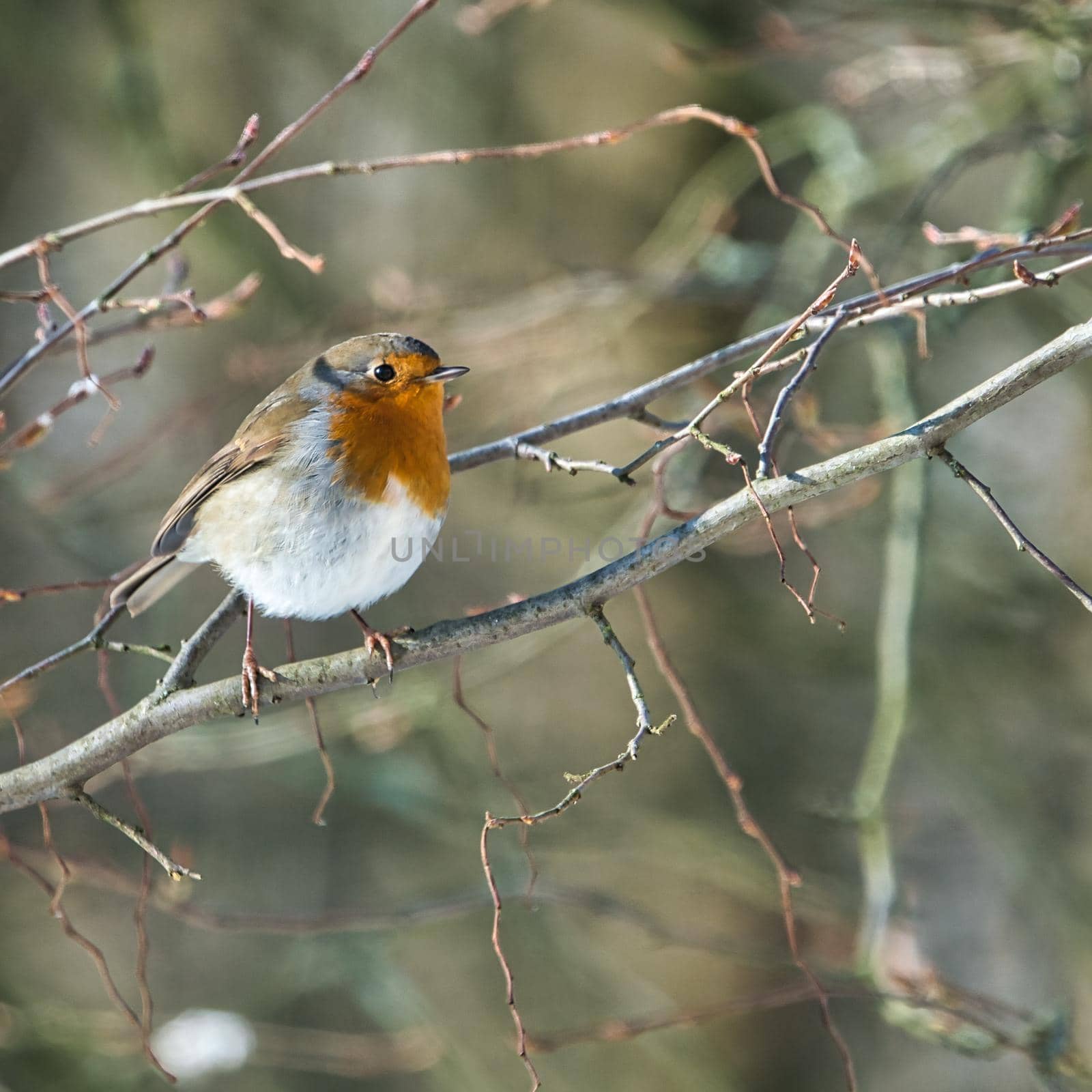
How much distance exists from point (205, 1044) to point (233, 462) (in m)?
2.23

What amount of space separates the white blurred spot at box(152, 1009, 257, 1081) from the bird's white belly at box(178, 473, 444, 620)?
6.45 feet

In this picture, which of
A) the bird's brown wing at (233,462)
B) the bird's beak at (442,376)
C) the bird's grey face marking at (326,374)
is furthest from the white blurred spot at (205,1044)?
the bird's beak at (442,376)

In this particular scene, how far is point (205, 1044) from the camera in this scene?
389cm

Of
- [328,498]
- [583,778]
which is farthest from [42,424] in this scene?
[583,778]

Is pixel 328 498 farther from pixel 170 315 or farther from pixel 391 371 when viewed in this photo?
pixel 170 315

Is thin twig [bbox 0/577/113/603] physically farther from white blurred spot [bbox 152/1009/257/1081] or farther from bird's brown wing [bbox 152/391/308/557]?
white blurred spot [bbox 152/1009/257/1081]

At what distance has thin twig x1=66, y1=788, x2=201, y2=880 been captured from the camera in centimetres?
173

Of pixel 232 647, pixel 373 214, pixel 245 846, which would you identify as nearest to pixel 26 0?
pixel 373 214

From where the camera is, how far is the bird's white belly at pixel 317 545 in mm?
2619

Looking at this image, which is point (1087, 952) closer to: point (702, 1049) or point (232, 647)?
point (702, 1049)

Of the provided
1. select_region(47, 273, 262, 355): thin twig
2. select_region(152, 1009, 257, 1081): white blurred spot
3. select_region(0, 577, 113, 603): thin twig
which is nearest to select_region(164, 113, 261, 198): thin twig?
select_region(47, 273, 262, 355): thin twig

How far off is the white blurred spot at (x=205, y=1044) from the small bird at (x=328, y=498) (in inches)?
73.8

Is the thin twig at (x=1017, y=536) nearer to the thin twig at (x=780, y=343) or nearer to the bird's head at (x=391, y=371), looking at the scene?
the thin twig at (x=780, y=343)

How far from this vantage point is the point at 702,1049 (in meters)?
4.55
